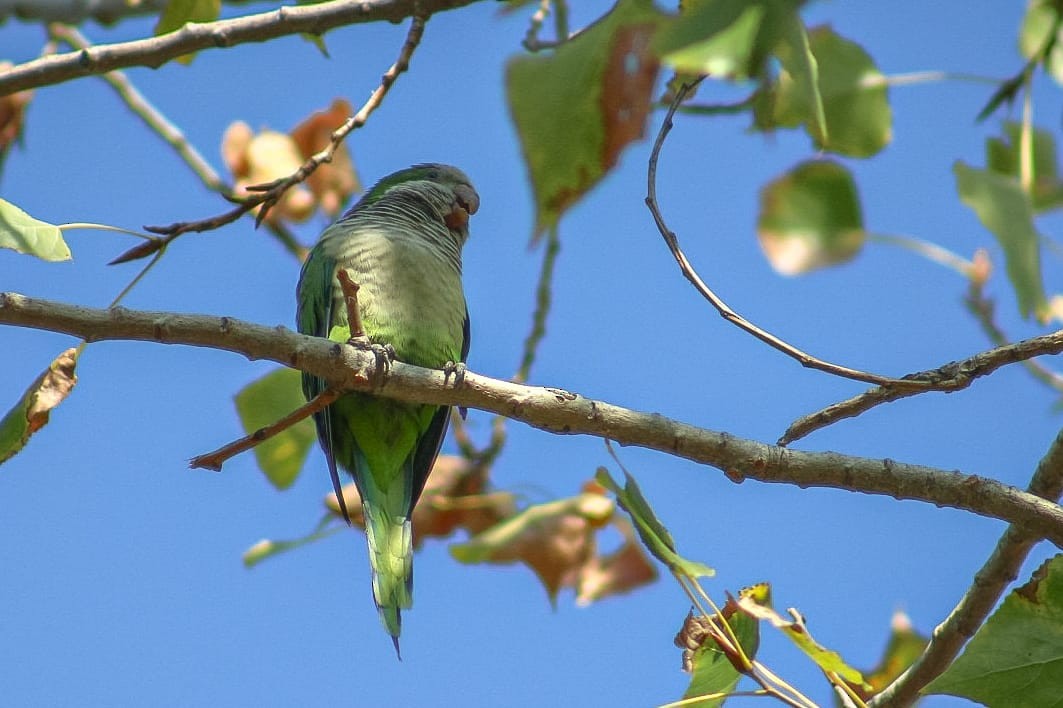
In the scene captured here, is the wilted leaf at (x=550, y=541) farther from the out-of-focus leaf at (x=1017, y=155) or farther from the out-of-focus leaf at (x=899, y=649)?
the out-of-focus leaf at (x=1017, y=155)

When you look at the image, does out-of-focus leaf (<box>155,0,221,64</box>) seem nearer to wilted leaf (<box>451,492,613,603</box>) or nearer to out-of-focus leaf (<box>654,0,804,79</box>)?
wilted leaf (<box>451,492,613,603</box>)

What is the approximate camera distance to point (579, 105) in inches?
34.3

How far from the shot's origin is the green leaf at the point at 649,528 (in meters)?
1.64

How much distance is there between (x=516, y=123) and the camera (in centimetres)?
84

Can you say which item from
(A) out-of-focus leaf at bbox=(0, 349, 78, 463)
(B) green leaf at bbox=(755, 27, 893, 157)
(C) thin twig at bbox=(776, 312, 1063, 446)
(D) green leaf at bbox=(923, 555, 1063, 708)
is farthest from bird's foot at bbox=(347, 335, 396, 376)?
(D) green leaf at bbox=(923, 555, 1063, 708)

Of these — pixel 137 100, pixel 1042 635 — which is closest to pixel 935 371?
pixel 1042 635

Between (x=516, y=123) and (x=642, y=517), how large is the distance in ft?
3.57

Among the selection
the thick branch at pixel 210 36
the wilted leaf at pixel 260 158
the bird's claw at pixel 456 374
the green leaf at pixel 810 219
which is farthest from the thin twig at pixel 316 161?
the green leaf at pixel 810 219

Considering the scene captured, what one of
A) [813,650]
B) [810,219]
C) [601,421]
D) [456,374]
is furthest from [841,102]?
[456,374]

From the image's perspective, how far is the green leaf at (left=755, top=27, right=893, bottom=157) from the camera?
1.21 m

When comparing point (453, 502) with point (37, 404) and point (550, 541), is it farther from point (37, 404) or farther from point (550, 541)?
point (37, 404)

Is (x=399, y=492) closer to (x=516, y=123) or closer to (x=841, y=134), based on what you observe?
(x=841, y=134)

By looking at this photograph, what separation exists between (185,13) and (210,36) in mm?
78

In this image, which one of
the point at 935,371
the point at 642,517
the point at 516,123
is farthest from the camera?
the point at 935,371
